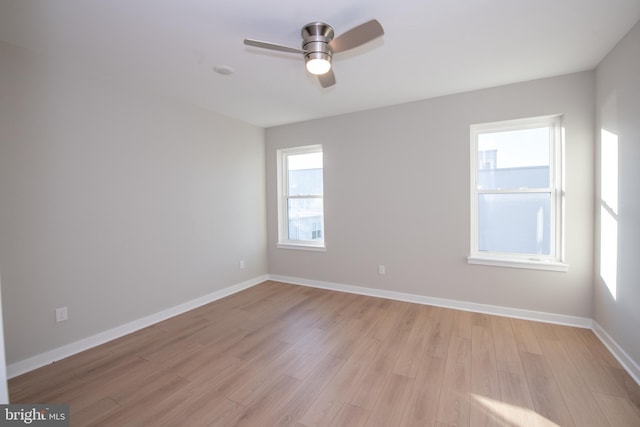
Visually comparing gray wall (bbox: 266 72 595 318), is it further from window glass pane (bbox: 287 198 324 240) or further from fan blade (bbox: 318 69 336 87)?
fan blade (bbox: 318 69 336 87)

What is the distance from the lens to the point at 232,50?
225 centimetres

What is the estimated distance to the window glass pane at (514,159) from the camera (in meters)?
3.02

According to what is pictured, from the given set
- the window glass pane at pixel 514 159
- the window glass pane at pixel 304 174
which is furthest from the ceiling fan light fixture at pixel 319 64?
the window glass pane at pixel 304 174

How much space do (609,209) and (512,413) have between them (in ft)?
6.43

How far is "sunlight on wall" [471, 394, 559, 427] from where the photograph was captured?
167cm

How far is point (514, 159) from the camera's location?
3131mm

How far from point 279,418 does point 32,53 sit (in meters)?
3.34

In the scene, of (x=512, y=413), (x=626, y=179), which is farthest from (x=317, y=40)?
(x=512, y=413)

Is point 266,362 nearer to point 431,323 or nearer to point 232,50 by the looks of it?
point 431,323

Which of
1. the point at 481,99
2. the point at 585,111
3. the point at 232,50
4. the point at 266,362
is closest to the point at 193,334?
the point at 266,362

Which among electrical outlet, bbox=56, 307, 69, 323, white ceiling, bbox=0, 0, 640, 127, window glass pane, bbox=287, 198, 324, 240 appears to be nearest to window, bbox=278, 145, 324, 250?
window glass pane, bbox=287, 198, 324, 240

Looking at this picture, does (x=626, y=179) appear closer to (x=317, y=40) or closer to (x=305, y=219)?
(x=317, y=40)

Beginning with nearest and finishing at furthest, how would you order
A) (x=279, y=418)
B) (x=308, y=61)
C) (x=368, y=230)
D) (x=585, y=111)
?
(x=279, y=418)
(x=308, y=61)
(x=585, y=111)
(x=368, y=230)

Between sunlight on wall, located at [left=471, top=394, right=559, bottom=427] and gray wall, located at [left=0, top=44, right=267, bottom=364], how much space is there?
10.5 feet
